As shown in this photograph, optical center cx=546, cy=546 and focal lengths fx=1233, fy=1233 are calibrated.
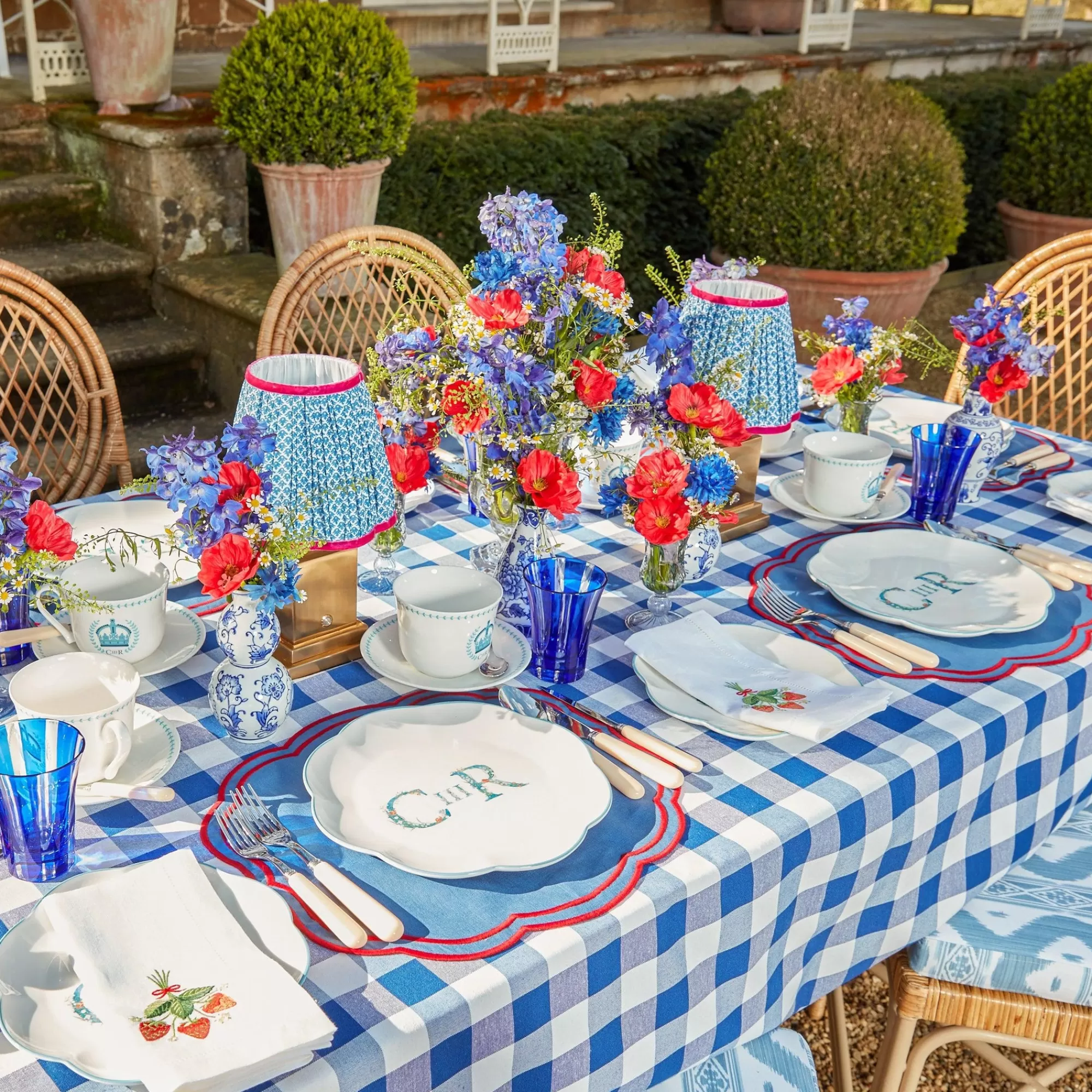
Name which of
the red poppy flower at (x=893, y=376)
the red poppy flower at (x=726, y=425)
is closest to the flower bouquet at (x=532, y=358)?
the red poppy flower at (x=726, y=425)

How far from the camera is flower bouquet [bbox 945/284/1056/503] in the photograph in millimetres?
1770

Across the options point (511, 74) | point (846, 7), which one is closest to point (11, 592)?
point (511, 74)

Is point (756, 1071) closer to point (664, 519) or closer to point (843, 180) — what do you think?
point (664, 519)

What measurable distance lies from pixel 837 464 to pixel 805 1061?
0.79 meters

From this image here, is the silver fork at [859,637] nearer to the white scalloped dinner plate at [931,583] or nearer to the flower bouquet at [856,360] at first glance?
the white scalloped dinner plate at [931,583]

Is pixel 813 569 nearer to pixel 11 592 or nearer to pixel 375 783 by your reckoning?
pixel 375 783

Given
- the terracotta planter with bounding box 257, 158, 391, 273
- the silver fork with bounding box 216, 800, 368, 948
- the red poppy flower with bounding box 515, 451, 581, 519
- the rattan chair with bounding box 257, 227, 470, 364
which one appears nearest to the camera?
the silver fork with bounding box 216, 800, 368, 948

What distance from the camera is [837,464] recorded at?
5.71ft

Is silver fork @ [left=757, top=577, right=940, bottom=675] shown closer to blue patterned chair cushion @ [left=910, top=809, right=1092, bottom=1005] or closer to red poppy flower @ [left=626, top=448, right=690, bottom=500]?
red poppy flower @ [left=626, top=448, right=690, bottom=500]

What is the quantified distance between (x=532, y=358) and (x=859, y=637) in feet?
1.66

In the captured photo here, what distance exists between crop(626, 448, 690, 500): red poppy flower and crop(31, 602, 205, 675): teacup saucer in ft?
1.70

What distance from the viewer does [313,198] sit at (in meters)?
3.55

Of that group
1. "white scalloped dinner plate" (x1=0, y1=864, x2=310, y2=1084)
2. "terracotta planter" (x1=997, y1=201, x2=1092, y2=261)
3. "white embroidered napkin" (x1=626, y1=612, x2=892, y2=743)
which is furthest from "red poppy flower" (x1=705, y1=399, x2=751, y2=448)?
"terracotta planter" (x1=997, y1=201, x2=1092, y2=261)

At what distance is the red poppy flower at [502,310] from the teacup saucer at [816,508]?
649mm
